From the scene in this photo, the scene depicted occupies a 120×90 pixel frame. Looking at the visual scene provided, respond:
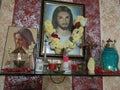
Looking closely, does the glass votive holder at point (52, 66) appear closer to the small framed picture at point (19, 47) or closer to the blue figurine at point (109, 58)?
the small framed picture at point (19, 47)

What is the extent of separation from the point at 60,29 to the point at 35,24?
0.25 m

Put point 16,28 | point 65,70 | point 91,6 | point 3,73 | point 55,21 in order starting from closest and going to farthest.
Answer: point 3,73, point 65,70, point 16,28, point 55,21, point 91,6

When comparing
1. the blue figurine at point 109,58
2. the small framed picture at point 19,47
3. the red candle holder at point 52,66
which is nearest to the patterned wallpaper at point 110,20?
the blue figurine at point 109,58

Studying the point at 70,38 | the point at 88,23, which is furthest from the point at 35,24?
the point at 88,23

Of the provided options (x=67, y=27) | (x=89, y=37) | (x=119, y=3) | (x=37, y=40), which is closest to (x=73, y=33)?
(x=67, y=27)

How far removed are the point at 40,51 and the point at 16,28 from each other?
0.32 meters

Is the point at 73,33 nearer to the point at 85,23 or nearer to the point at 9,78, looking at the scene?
the point at 85,23

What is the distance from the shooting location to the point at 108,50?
63.0 inches

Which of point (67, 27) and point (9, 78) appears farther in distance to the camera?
point (67, 27)

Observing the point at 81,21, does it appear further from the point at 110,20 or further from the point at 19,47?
the point at 19,47

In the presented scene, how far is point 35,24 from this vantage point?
1.59 meters

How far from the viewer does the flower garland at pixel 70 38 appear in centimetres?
153

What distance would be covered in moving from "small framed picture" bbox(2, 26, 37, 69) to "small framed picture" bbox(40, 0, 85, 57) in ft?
0.35

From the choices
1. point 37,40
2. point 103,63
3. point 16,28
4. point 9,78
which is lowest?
point 9,78
